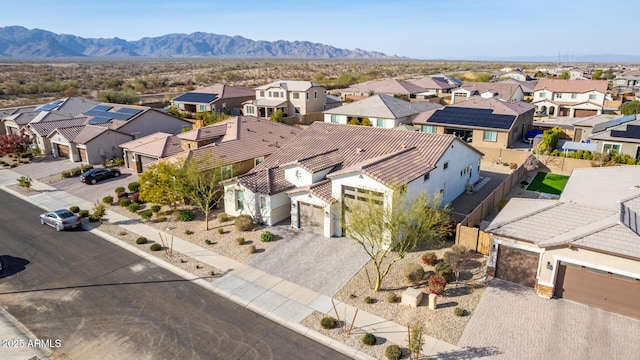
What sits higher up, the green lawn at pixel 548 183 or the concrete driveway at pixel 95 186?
the green lawn at pixel 548 183

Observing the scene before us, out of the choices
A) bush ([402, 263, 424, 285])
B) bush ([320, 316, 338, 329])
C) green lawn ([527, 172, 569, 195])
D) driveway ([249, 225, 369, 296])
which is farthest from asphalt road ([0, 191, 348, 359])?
green lawn ([527, 172, 569, 195])

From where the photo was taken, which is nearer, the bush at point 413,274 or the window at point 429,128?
the bush at point 413,274

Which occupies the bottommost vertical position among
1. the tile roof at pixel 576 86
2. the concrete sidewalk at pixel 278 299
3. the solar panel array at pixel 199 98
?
the concrete sidewalk at pixel 278 299

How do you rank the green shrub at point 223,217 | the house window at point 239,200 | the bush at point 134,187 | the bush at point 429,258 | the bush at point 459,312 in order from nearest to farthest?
the bush at point 459,312 → the bush at point 429,258 → the green shrub at point 223,217 → the house window at point 239,200 → the bush at point 134,187

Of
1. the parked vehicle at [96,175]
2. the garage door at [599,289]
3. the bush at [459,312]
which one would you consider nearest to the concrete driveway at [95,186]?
the parked vehicle at [96,175]

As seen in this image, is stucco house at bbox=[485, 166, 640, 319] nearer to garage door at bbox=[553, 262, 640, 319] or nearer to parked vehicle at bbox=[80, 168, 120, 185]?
garage door at bbox=[553, 262, 640, 319]

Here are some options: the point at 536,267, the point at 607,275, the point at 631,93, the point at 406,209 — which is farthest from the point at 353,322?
the point at 631,93

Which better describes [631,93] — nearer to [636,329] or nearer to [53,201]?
[636,329]

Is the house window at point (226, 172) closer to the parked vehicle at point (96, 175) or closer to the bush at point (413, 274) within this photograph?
the parked vehicle at point (96, 175)
